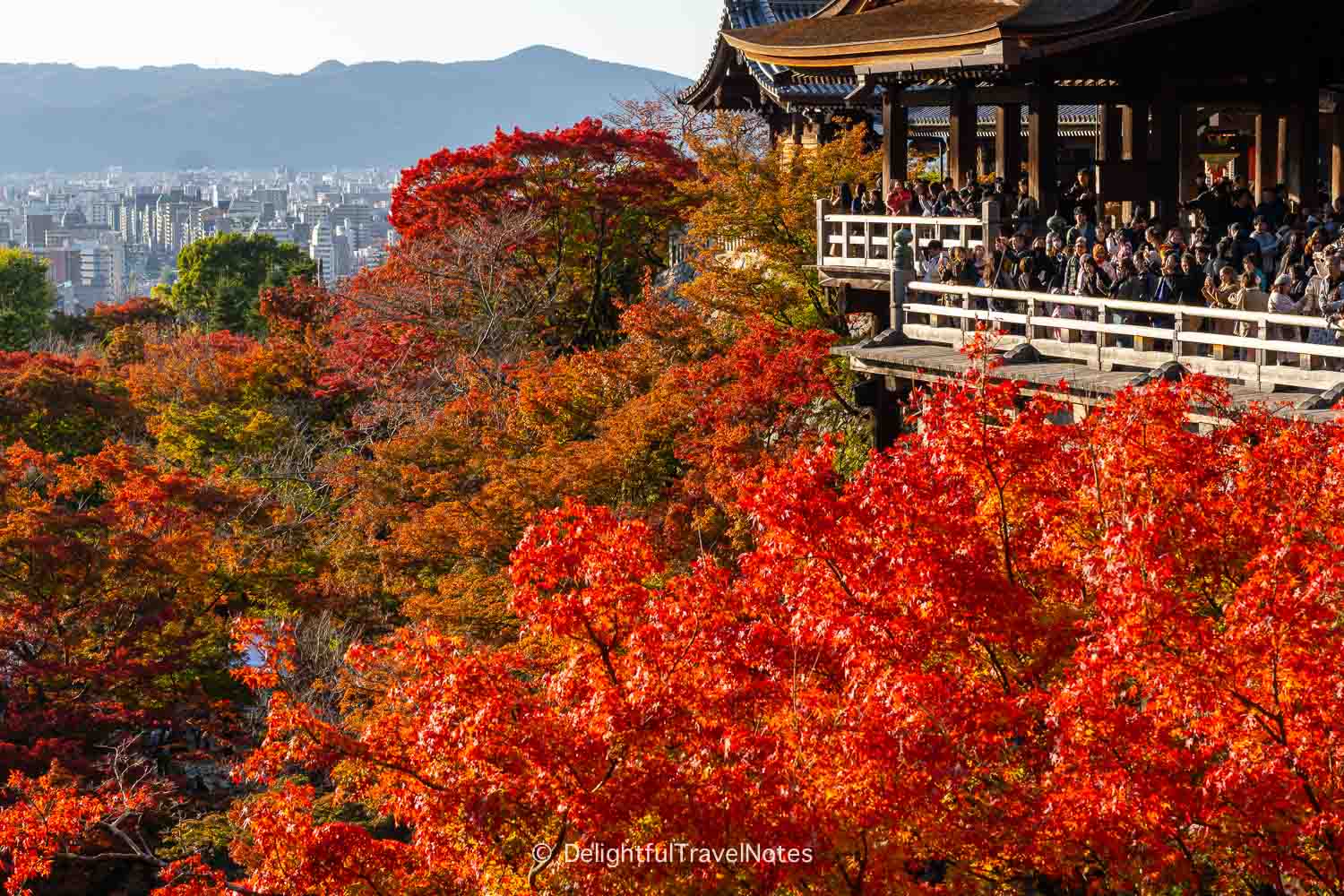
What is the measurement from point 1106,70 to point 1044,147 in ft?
4.42

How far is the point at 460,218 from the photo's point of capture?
4388 cm

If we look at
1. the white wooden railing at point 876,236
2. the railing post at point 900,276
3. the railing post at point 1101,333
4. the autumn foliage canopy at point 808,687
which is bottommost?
the autumn foliage canopy at point 808,687

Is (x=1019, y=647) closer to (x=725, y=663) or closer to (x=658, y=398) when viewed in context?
(x=725, y=663)

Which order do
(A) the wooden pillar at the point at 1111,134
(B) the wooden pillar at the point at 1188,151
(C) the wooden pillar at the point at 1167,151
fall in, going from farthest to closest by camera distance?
1. (A) the wooden pillar at the point at 1111,134
2. (B) the wooden pillar at the point at 1188,151
3. (C) the wooden pillar at the point at 1167,151

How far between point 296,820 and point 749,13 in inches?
1308

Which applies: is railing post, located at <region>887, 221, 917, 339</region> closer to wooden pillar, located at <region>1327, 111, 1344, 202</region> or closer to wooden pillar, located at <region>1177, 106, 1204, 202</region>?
wooden pillar, located at <region>1177, 106, 1204, 202</region>

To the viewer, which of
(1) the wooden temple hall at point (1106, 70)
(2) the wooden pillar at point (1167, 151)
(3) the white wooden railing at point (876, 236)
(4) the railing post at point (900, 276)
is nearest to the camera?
(1) the wooden temple hall at point (1106, 70)

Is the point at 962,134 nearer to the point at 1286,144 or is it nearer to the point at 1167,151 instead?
the point at 1167,151

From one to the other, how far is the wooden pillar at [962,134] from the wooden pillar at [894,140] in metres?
0.86

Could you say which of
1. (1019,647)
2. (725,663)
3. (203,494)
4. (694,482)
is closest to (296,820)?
(725,663)

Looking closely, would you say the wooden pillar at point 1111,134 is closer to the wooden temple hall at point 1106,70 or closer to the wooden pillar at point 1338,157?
the wooden temple hall at point 1106,70

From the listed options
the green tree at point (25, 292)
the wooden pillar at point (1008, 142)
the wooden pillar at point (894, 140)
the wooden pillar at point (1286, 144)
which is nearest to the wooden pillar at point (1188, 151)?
the wooden pillar at point (1286, 144)

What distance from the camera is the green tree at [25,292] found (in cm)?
6969

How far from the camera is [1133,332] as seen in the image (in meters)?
18.5
